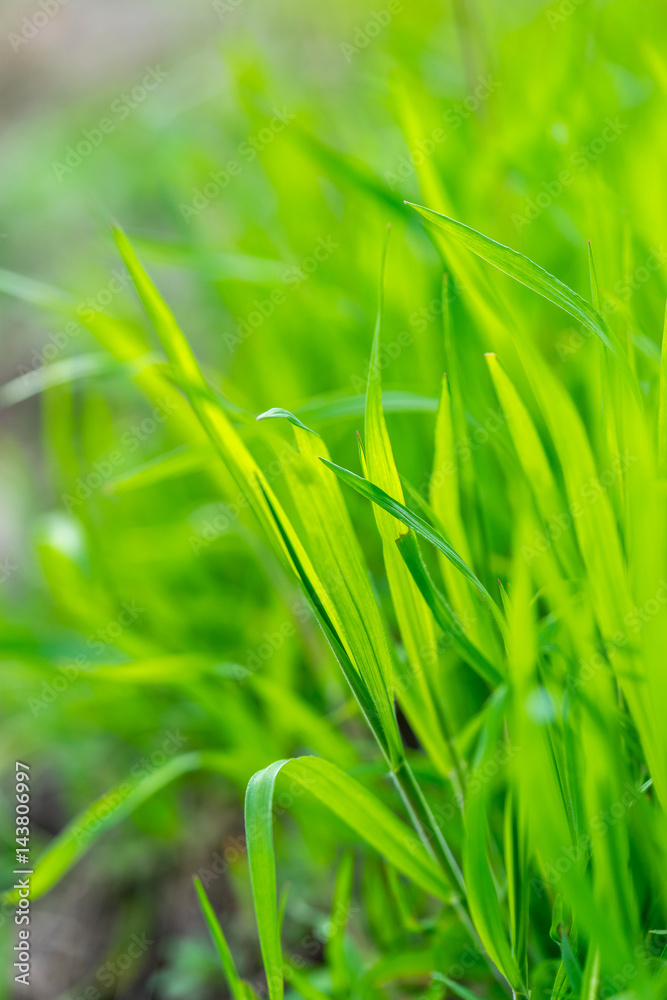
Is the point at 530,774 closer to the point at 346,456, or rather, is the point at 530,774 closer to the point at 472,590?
the point at 472,590

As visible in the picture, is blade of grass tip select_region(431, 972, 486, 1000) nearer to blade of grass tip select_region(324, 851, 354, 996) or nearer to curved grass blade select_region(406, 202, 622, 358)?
blade of grass tip select_region(324, 851, 354, 996)

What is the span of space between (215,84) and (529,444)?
1.92 m

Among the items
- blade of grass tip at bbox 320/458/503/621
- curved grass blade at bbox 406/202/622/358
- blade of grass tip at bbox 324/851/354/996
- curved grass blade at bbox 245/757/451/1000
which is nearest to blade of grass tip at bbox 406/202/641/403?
curved grass blade at bbox 406/202/622/358

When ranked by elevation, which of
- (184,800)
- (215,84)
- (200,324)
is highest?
(215,84)

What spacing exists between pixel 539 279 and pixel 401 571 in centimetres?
18

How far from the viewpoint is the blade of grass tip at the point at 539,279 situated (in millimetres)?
397

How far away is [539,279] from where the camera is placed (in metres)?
0.41

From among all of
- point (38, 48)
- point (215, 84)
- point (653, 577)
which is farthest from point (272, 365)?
point (38, 48)

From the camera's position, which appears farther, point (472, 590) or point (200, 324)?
point (200, 324)

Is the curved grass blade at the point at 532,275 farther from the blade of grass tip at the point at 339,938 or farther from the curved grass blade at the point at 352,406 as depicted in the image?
the blade of grass tip at the point at 339,938

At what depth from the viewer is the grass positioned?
1.29 feet

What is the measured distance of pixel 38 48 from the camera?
3172 millimetres

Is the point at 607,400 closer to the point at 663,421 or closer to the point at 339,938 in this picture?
the point at 663,421

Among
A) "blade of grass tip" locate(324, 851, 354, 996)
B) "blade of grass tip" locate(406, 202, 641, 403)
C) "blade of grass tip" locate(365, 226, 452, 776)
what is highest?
"blade of grass tip" locate(406, 202, 641, 403)
